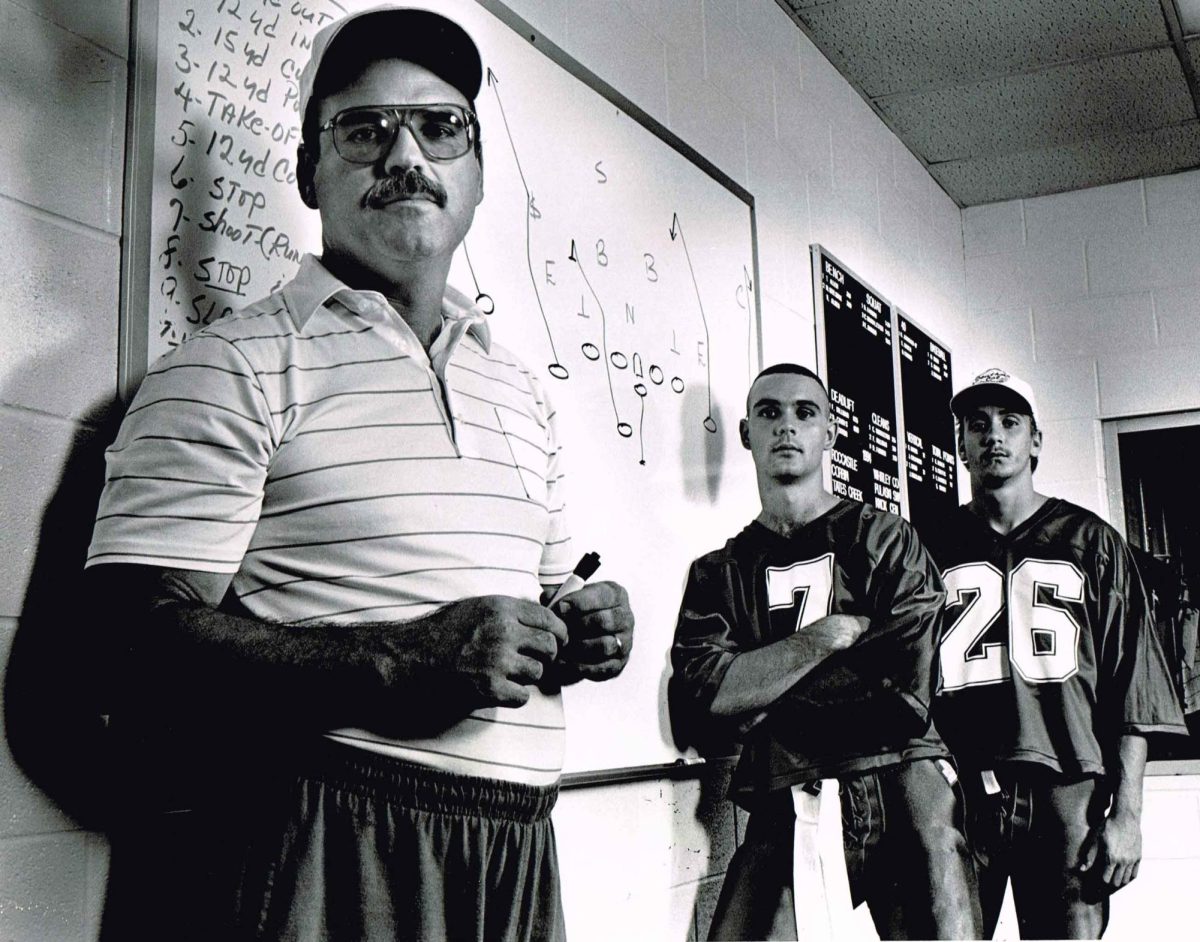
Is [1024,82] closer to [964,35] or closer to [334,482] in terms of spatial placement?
[964,35]

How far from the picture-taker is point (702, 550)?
2566 millimetres

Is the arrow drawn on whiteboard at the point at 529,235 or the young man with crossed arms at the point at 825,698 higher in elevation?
the arrow drawn on whiteboard at the point at 529,235

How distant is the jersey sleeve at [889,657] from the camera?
2.33 m

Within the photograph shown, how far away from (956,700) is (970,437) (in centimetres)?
66

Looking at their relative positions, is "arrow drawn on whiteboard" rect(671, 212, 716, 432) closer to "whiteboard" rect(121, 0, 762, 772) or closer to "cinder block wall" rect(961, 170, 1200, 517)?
"whiteboard" rect(121, 0, 762, 772)

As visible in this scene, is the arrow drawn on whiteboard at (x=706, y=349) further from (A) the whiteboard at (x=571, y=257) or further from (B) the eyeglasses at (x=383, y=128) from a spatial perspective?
(B) the eyeglasses at (x=383, y=128)

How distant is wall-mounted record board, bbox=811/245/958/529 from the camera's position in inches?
130

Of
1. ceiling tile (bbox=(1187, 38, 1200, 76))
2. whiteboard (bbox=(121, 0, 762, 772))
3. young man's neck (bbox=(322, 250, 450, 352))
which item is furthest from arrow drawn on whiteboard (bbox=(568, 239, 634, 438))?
ceiling tile (bbox=(1187, 38, 1200, 76))

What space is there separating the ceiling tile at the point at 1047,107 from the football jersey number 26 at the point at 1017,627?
1.70 metres

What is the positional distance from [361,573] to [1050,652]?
77.5 inches

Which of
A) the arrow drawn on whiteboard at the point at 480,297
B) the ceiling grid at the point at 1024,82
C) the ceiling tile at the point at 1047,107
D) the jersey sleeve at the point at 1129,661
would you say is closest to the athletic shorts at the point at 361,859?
the arrow drawn on whiteboard at the point at 480,297

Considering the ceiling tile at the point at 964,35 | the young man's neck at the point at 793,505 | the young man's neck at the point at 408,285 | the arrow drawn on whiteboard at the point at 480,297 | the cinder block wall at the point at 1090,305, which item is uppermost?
the ceiling tile at the point at 964,35

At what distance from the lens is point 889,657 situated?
2.37 meters

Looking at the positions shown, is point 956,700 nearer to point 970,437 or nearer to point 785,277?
point 970,437
